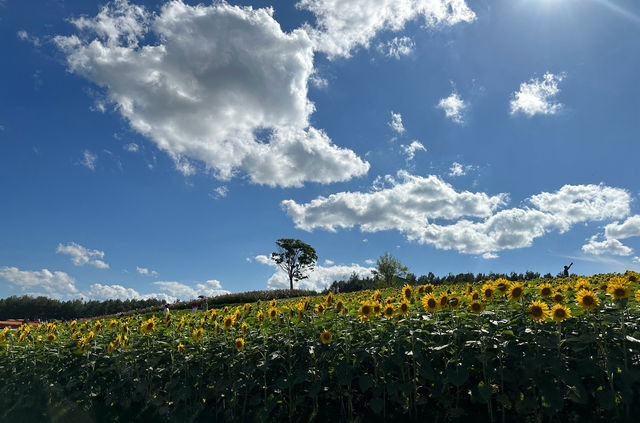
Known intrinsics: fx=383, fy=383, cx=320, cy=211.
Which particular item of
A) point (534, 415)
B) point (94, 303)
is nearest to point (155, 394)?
point (534, 415)

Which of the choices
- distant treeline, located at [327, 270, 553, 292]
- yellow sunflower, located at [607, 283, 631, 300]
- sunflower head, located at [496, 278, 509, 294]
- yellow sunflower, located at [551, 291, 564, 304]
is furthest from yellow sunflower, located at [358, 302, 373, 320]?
distant treeline, located at [327, 270, 553, 292]

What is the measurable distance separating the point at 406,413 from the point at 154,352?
451 cm

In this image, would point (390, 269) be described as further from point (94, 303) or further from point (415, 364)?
point (94, 303)

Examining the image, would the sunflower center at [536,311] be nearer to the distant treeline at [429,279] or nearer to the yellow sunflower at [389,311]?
the yellow sunflower at [389,311]

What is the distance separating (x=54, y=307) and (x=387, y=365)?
173ft

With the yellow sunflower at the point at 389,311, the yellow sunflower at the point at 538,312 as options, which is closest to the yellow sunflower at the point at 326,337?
the yellow sunflower at the point at 389,311

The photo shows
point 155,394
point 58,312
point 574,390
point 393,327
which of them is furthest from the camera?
point 58,312

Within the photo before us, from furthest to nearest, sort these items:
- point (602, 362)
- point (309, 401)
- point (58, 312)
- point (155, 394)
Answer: point (58, 312) → point (155, 394) → point (309, 401) → point (602, 362)

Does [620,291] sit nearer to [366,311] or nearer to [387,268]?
[366,311]

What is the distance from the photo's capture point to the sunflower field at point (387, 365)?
14.9ft

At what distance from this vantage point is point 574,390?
425 centimetres

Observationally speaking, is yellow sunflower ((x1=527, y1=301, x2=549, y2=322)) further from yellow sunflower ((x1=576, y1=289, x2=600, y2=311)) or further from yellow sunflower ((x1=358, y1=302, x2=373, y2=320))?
yellow sunflower ((x1=358, y1=302, x2=373, y2=320))

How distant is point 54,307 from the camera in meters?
45.3

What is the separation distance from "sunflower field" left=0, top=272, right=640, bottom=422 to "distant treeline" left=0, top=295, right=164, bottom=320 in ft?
130
